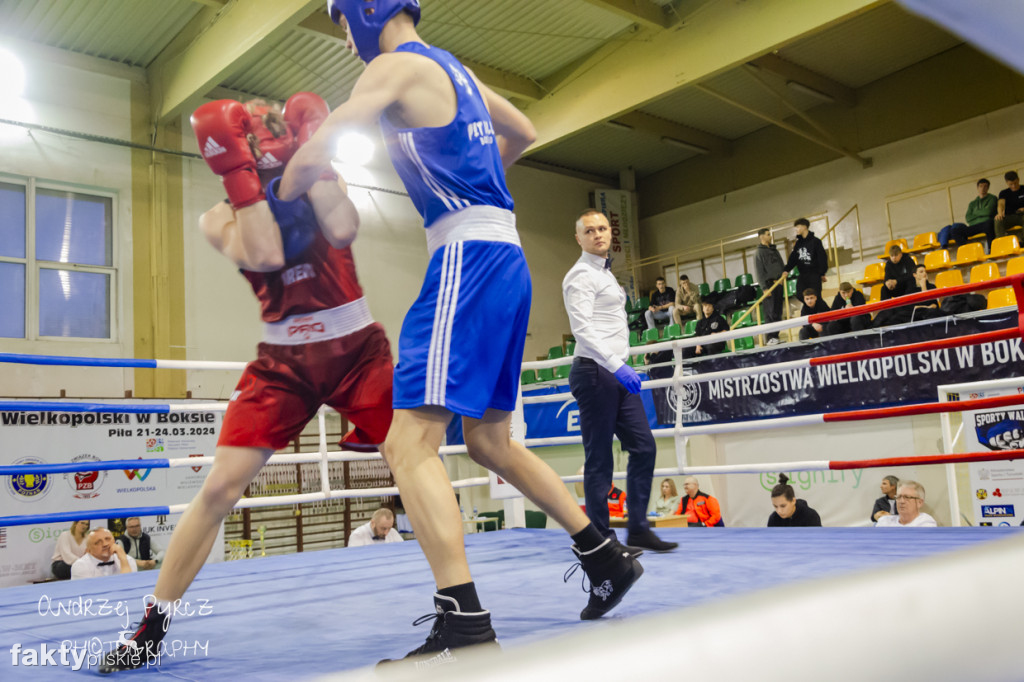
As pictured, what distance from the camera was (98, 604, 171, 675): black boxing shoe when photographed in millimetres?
1450

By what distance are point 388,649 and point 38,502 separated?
22.0 feet

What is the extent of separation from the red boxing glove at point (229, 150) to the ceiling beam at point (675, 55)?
6585mm

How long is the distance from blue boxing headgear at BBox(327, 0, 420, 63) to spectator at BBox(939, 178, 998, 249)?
29.2 feet

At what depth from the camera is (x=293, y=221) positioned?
164cm

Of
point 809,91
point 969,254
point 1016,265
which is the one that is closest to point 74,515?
point 1016,265

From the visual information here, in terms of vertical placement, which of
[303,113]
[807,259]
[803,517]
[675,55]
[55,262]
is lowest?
[803,517]

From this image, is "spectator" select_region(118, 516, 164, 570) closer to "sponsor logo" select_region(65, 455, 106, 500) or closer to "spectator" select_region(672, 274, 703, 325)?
"sponsor logo" select_region(65, 455, 106, 500)

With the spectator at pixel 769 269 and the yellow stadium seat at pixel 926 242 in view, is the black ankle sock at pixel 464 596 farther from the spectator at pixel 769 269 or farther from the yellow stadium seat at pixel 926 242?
the yellow stadium seat at pixel 926 242

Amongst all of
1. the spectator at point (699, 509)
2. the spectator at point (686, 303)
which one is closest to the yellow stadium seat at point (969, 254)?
the spectator at point (686, 303)

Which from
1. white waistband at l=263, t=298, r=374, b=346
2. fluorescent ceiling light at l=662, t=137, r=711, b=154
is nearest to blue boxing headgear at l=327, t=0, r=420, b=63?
white waistband at l=263, t=298, r=374, b=346

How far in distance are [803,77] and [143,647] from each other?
10971mm

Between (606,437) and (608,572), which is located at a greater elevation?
(606,437)

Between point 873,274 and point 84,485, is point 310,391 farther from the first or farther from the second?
point 873,274

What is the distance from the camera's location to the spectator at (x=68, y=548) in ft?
18.5
